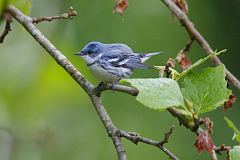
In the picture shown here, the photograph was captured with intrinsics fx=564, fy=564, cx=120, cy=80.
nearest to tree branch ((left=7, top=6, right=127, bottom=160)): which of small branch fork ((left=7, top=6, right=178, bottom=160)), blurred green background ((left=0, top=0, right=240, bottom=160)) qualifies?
small branch fork ((left=7, top=6, right=178, bottom=160))

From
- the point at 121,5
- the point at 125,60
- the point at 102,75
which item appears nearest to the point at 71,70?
the point at 121,5

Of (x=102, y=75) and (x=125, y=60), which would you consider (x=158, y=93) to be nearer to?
(x=102, y=75)

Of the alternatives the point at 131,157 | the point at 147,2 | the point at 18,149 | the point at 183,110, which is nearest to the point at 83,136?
the point at 131,157

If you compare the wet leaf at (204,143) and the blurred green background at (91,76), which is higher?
the blurred green background at (91,76)

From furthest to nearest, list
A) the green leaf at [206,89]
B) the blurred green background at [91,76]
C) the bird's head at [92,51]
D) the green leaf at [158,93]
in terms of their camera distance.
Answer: the blurred green background at [91,76] → the bird's head at [92,51] → the green leaf at [206,89] → the green leaf at [158,93]

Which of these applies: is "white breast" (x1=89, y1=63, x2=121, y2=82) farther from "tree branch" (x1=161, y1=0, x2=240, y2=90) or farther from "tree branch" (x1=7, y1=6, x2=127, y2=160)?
"tree branch" (x1=7, y1=6, x2=127, y2=160)

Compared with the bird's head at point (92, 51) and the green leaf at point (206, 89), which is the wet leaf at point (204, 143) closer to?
the green leaf at point (206, 89)

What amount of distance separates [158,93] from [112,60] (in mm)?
1720

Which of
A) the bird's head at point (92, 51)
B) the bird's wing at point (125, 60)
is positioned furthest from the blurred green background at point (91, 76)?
the bird's wing at point (125, 60)

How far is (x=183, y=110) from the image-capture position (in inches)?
48.7

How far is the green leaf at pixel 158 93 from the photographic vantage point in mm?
1094

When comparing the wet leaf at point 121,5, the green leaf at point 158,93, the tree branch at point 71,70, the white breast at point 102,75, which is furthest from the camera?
the white breast at point 102,75

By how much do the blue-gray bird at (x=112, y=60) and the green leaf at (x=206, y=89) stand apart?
1250mm

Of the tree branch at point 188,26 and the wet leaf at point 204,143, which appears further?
the tree branch at point 188,26
